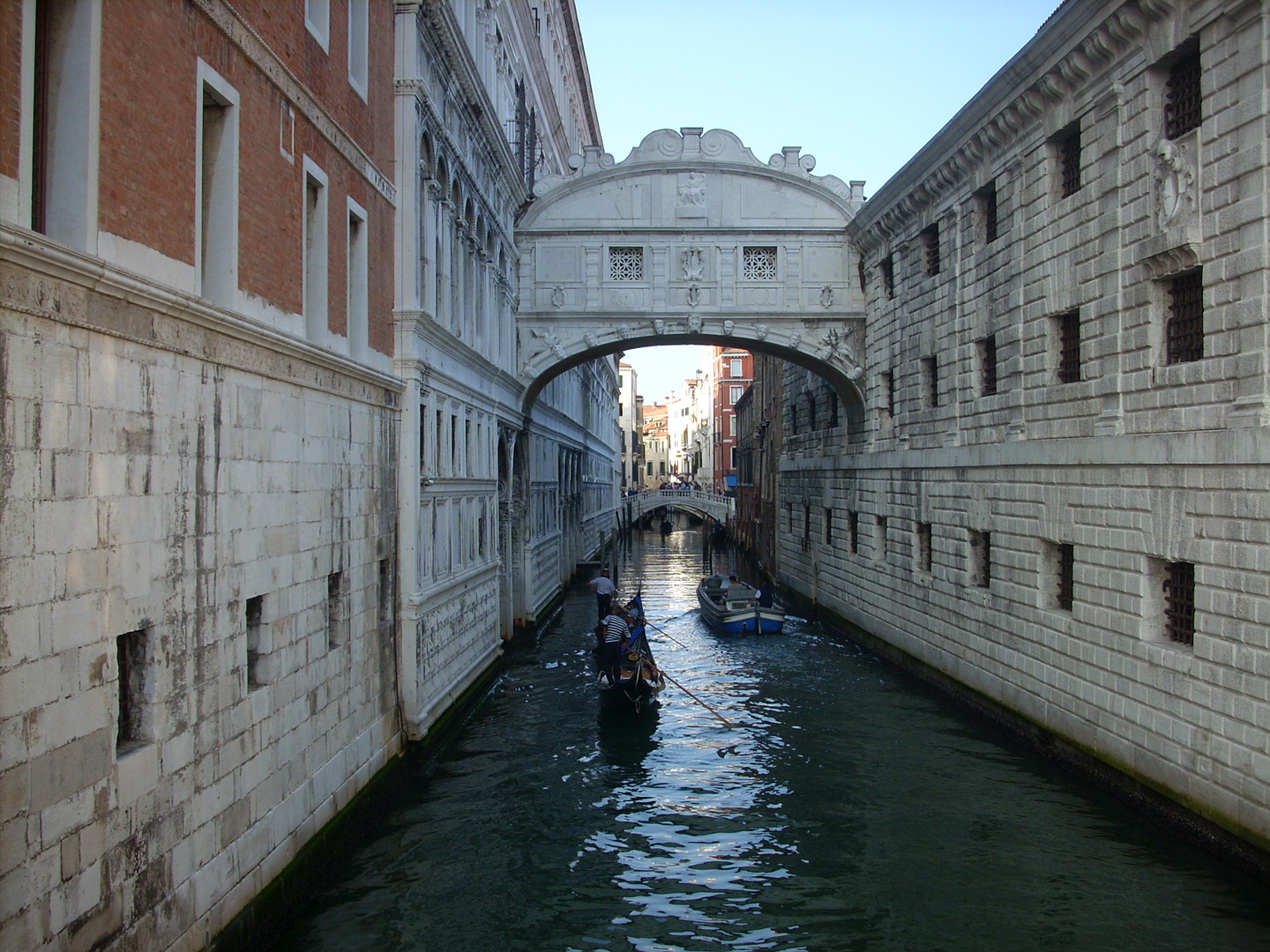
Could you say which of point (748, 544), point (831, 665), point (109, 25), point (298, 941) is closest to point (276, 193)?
point (109, 25)

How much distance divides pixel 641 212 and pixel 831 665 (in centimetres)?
855

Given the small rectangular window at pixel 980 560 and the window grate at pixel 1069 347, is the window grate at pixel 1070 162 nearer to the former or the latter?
the window grate at pixel 1069 347

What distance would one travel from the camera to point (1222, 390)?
8.09 meters

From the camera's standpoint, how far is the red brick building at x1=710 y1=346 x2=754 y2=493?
6575 centimetres

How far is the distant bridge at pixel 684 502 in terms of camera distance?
5038 cm

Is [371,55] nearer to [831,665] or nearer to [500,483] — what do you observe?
[500,483]

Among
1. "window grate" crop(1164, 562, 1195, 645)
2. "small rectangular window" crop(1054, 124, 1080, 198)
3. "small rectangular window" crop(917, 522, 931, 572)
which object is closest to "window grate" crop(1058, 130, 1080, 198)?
"small rectangular window" crop(1054, 124, 1080, 198)

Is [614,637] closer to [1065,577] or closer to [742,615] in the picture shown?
[1065,577]

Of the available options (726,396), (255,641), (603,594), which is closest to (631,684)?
(603,594)

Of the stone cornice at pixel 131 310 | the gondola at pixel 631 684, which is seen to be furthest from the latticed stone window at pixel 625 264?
the stone cornice at pixel 131 310

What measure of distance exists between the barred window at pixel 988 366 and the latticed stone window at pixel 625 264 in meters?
7.02

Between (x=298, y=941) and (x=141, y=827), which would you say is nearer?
(x=141, y=827)

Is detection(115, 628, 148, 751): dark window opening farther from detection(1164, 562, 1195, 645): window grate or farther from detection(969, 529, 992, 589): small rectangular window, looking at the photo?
detection(969, 529, 992, 589): small rectangular window

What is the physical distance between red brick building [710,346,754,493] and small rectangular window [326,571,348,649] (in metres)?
55.4
